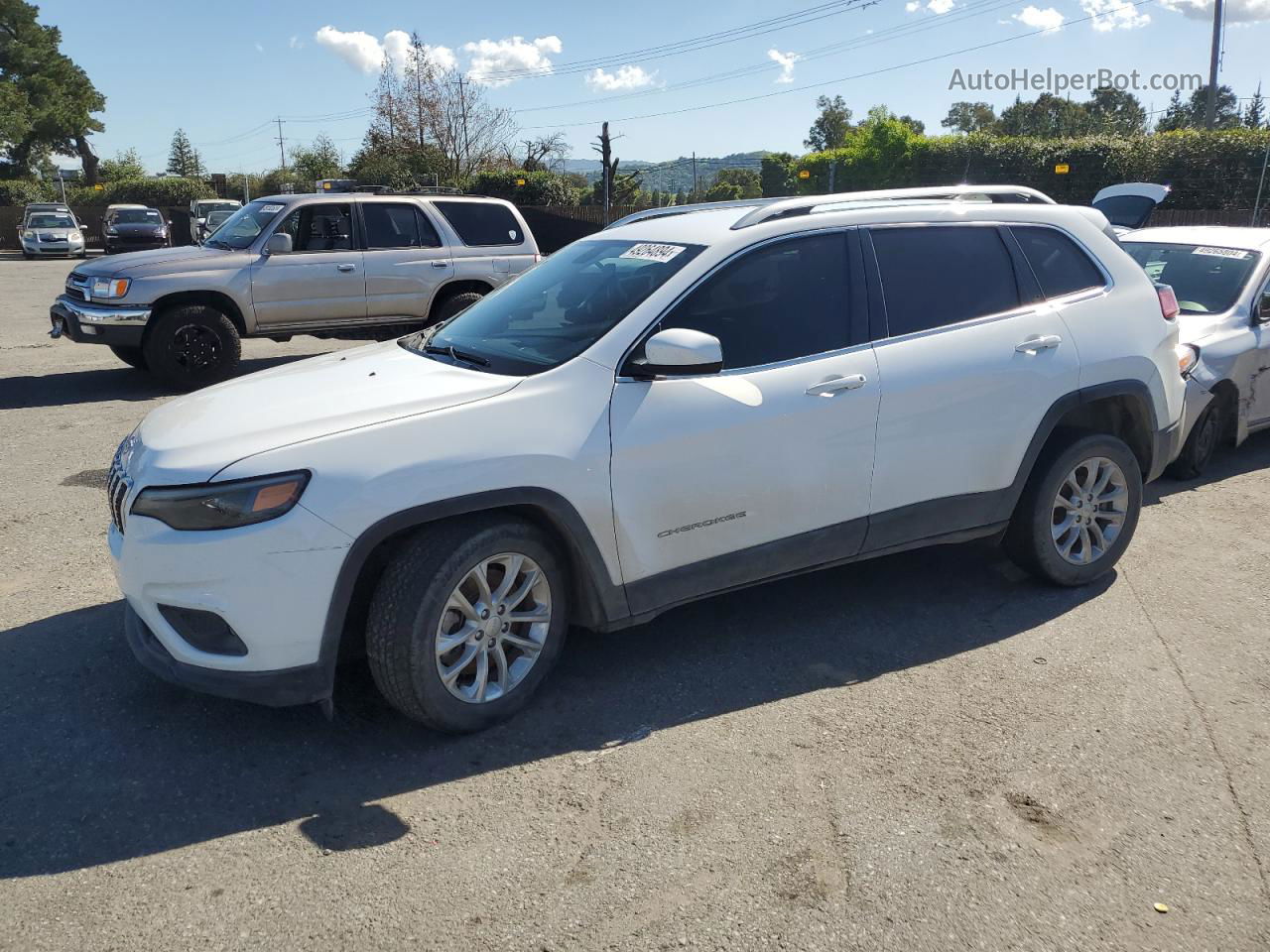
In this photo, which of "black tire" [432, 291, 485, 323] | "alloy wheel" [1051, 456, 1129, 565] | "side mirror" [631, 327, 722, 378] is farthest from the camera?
"black tire" [432, 291, 485, 323]

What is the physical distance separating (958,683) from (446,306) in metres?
8.16

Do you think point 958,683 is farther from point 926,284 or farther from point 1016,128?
point 1016,128

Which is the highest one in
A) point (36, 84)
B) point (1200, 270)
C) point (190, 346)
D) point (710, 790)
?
point (36, 84)

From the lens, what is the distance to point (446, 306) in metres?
11.0

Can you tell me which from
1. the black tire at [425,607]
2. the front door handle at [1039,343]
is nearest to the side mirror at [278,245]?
the black tire at [425,607]

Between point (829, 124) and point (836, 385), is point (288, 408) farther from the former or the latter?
point (829, 124)

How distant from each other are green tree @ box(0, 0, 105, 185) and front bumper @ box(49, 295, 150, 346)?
53983mm

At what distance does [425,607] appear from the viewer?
3328 mm

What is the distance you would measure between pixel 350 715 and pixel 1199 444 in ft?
19.5

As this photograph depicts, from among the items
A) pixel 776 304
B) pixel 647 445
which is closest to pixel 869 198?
pixel 776 304

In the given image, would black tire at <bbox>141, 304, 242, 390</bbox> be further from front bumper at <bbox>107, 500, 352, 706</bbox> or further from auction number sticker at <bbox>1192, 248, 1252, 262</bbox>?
auction number sticker at <bbox>1192, 248, 1252, 262</bbox>

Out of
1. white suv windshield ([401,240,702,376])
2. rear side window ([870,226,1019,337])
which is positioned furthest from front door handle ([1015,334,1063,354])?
white suv windshield ([401,240,702,376])

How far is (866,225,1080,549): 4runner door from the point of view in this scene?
426 cm

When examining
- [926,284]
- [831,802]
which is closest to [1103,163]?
[926,284]
